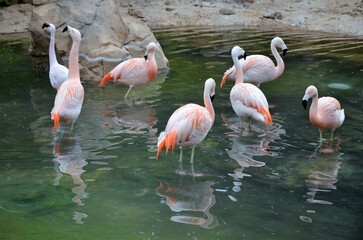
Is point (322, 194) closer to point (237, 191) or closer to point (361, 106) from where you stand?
point (237, 191)

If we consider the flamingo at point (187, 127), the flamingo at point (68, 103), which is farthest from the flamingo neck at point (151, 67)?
the flamingo at point (187, 127)

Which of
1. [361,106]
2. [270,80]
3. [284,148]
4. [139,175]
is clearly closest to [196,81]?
[270,80]

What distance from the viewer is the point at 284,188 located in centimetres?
493

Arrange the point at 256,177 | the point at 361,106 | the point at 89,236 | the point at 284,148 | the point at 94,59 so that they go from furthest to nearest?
the point at 94,59 → the point at 361,106 → the point at 284,148 → the point at 256,177 → the point at 89,236

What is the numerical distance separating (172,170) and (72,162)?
86cm

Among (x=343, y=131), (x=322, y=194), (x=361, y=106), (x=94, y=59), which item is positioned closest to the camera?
(x=322, y=194)

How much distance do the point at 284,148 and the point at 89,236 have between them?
234 cm

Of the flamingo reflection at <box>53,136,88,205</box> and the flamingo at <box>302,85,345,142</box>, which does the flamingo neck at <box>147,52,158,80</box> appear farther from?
the flamingo at <box>302,85,345,142</box>

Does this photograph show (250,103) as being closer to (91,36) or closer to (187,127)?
(187,127)

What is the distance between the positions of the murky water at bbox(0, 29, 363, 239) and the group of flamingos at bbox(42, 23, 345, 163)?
209mm

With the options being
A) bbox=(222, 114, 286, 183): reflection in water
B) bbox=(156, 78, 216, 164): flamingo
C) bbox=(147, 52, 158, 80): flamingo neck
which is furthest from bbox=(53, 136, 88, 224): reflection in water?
bbox=(147, 52, 158, 80): flamingo neck

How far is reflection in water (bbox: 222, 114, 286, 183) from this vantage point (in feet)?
18.0

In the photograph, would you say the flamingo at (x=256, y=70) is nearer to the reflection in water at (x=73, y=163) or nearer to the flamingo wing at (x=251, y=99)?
the flamingo wing at (x=251, y=99)

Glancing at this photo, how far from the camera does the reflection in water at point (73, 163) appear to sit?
187 inches
